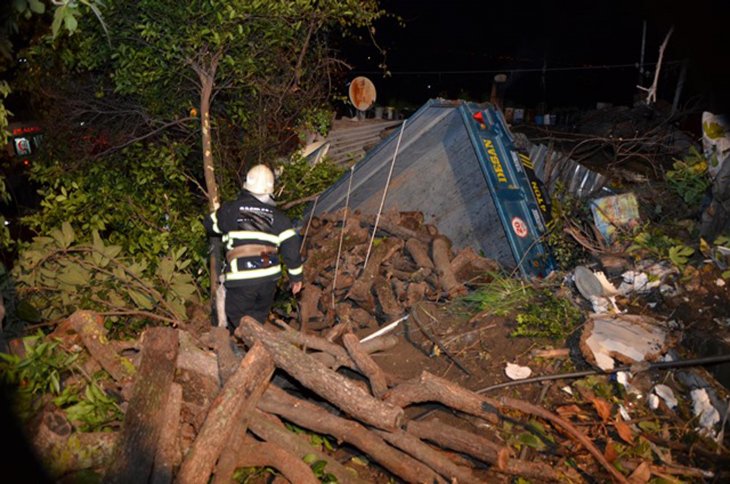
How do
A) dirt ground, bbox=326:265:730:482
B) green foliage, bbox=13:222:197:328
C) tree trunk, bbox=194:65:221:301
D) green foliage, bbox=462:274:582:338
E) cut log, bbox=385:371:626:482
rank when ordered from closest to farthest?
1. cut log, bbox=385:371:626:482
2. dirt ground, bbox=326:265:730:482
3. green foliage, bbox=462:274:582:338
4. green foliage, bbox=13:222:197:328
5. tree trunk, bbox=194:65:221:301

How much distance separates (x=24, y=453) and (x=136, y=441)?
Answer: 62 cm

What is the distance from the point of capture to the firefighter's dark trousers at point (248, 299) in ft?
17.1

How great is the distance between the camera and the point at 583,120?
517 inches

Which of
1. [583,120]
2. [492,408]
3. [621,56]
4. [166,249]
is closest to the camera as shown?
[492,408]

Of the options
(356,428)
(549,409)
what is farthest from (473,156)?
(356,428)

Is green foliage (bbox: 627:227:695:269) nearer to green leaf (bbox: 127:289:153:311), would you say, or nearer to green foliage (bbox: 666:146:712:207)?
green foliage (bbox: 666:146:712:207)

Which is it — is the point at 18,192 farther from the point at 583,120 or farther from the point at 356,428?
the point at 583,120

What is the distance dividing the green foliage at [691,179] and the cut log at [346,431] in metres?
4.57

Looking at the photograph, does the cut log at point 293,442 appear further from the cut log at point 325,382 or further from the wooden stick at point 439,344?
the wooden stick at point 439,344

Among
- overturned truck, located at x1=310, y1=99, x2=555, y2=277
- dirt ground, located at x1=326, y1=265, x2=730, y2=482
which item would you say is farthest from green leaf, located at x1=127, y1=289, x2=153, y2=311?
overturned truck, located at x1=310, y1=99, x2=555, y2=277

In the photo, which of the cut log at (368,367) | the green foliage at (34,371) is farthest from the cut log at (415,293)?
the green foliage at (34,371)

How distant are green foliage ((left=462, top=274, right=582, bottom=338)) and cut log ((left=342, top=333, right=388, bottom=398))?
1514mm

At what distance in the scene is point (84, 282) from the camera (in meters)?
5.15

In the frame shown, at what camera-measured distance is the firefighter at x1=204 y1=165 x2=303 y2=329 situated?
509cm
